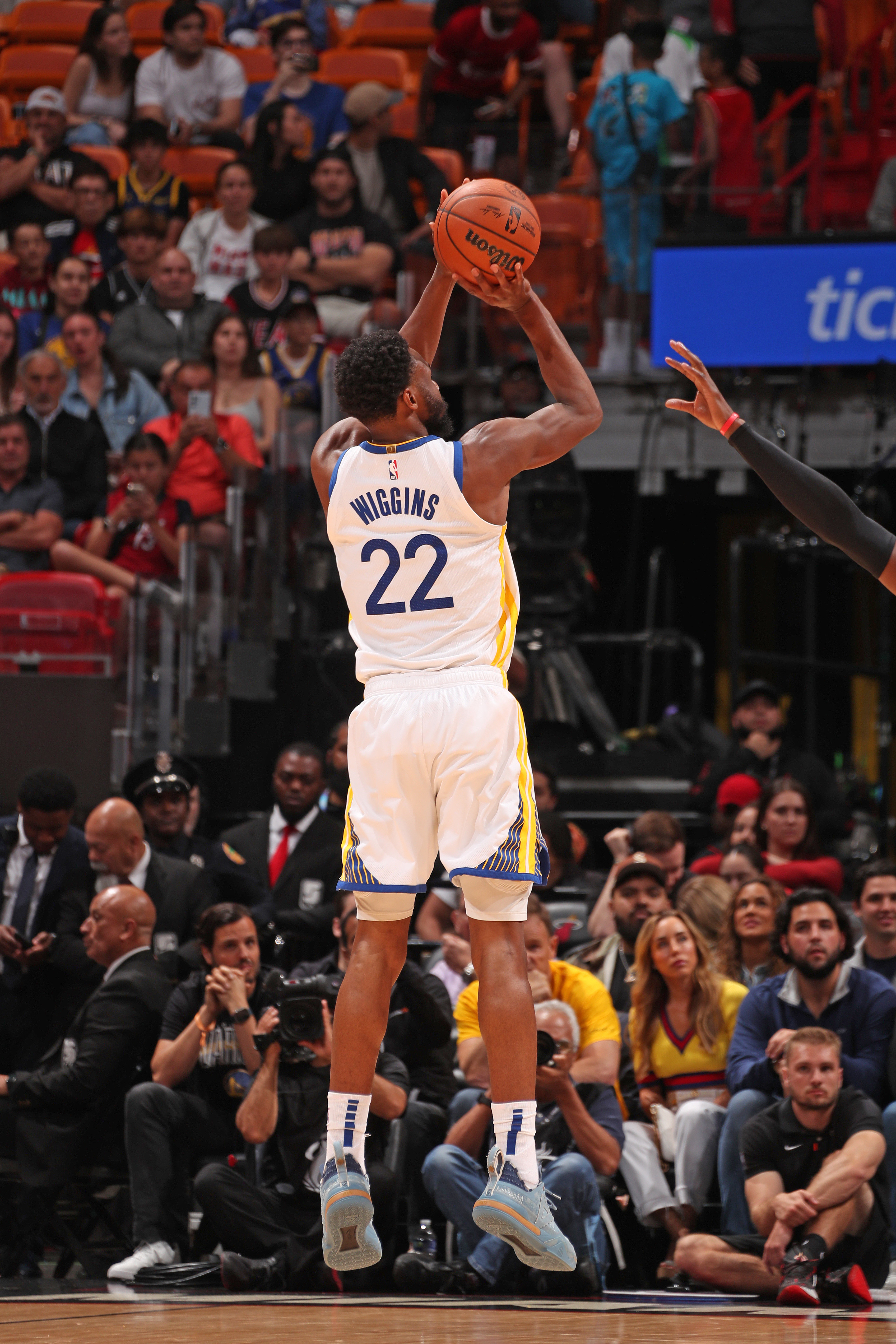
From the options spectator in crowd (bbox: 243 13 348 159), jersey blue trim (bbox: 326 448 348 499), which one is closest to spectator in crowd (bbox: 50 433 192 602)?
spectator in crowd (bbox: 243 13 348 159)

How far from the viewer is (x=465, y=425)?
11.9m

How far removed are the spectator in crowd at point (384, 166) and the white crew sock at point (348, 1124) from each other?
9169 millimetres

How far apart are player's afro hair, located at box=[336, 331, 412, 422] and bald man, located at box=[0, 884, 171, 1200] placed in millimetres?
3324

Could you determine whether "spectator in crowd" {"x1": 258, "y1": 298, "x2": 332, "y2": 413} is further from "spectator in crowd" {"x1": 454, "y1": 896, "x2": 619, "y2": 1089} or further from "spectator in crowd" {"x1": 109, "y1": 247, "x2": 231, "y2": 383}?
"spectator in crowd" {"x1": 454, "y1": 896, "x2": 619, "y2": 1089}

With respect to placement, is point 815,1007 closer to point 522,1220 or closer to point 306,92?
point 522,1220

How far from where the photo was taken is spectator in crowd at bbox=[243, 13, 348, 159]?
45.9 feet

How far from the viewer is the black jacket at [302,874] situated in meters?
8.08

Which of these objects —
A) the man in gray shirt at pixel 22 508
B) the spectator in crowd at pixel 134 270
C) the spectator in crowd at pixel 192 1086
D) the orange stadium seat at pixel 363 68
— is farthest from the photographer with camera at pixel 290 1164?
the orange stadium seat at pixel 363 68

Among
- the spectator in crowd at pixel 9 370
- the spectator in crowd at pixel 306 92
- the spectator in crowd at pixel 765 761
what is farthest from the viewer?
the spectator in crowd at pixel 306 92

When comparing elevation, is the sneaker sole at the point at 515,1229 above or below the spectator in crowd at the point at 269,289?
below

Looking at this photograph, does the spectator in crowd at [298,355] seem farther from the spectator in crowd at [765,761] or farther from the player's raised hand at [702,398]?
the player's raised hand at [702,398]

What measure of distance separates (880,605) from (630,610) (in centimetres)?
198

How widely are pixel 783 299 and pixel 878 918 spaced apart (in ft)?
18.5

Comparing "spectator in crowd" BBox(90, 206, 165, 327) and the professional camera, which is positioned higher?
"spectator in crowd" BBox(90, 206, 165, 327)
